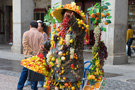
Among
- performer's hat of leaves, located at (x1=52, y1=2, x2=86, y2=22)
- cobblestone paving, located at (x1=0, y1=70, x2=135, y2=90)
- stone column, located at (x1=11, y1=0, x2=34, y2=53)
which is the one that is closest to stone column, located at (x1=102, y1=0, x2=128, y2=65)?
cobblestone paving, located at (x1=0, y1=70, x2=135, y2=90)

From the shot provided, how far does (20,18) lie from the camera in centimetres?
1573

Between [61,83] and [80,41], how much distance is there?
0.76 meters

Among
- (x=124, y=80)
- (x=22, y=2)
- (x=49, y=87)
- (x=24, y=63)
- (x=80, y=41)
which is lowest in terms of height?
(x=124, y=80)

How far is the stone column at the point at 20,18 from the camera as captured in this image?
15688 mm

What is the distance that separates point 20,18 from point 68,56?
11.5 m

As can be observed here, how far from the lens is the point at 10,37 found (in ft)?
76.2

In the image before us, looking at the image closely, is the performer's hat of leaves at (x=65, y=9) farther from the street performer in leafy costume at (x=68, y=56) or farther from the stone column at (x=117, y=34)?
the stone column at (x=117, y=34)

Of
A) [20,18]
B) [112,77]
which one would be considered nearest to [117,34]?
[112,77]

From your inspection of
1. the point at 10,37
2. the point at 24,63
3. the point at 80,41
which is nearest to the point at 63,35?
the point at 80,41

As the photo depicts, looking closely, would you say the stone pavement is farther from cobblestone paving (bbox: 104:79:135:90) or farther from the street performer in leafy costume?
the street performer in leafy costume

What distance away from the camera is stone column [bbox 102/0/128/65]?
11990 mm

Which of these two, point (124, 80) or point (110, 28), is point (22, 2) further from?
point (124, 80)

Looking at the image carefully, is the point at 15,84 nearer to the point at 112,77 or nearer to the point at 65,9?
the point at 112,77

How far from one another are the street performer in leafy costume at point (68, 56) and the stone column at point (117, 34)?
24.4 ft
